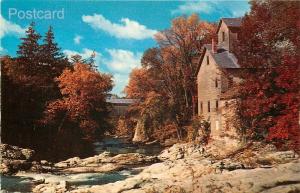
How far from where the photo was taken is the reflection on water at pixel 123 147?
3757 centimetres

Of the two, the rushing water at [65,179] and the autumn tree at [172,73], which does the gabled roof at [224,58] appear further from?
the rushing water at [65,179]

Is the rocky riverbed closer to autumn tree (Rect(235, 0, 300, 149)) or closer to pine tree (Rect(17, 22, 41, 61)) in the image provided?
autumn tree (Rect(235, 0, 300, 149))

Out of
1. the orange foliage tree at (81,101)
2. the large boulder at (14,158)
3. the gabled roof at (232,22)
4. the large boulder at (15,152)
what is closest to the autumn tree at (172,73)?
the gabled roof at (232,22)

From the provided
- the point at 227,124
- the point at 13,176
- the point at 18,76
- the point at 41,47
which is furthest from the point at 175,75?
the point at 13,176

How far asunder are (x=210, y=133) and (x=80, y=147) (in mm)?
10244

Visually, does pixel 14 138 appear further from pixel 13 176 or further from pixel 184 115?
pixel 184 115

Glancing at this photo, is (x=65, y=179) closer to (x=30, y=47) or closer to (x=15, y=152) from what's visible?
(x=15, y=152)

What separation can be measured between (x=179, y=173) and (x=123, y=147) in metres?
23.8

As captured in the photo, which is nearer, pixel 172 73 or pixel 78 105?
pixel 78 105

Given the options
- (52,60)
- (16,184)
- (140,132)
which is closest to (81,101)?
(52,60)

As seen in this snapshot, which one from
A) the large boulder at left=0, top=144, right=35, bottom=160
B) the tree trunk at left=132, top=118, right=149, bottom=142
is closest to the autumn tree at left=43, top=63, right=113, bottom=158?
the large boulder at left=0, top=144, right=35, bottom=160

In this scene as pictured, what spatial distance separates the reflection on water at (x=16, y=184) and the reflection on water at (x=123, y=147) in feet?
37.3

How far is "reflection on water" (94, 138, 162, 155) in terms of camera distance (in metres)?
37.6

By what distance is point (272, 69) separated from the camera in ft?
86.6
